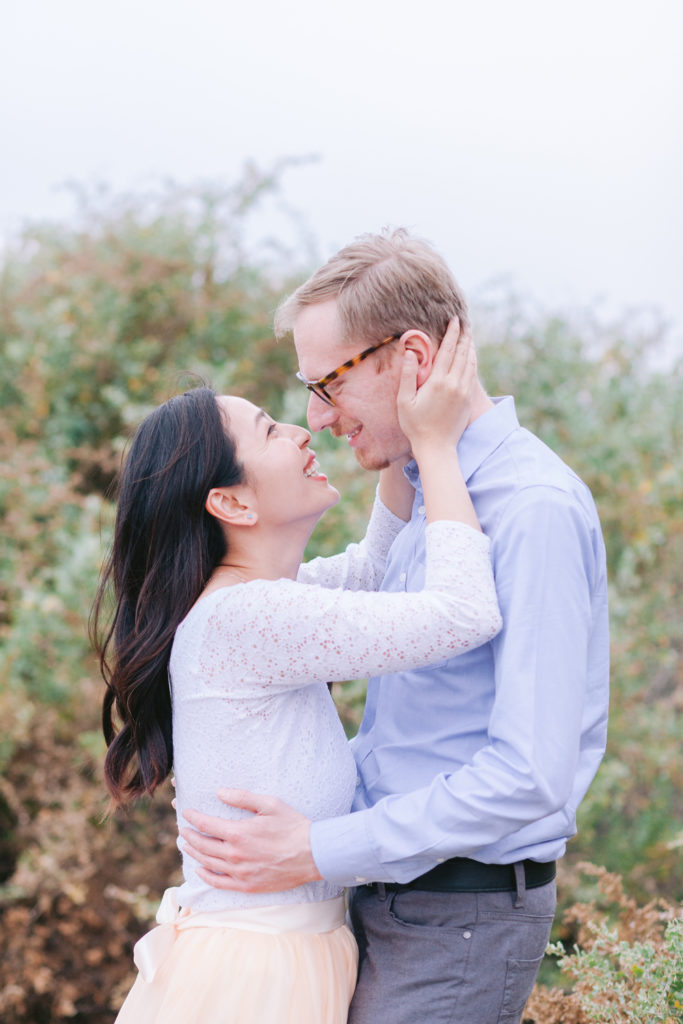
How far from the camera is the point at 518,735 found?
164 centimetres

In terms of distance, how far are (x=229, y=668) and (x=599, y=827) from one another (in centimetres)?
337

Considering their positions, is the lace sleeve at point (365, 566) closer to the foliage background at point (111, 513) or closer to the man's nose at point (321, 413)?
the man's nose at point (321, 413)

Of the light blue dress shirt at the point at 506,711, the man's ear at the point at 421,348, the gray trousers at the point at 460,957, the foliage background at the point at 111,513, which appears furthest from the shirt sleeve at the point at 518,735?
the foliage background at the point at 111,513

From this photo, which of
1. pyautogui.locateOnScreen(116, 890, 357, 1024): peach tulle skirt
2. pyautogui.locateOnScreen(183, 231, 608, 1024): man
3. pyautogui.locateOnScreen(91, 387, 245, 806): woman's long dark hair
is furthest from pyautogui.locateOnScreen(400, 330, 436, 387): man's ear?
pyautogui.locateOnScreen(116, 890, 357, 1024): peach tulle skirt

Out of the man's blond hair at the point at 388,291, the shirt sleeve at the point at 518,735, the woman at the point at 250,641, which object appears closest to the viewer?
the shirt sleeve at the point at 518,735

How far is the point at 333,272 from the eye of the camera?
2.11 m

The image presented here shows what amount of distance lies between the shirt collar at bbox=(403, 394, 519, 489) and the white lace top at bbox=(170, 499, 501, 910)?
228 mm

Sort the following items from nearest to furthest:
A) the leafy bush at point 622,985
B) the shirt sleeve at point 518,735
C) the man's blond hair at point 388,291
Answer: the shirt sleeve at point 518,735 → the leafy bush at point 622,985 → the man's blond hair at point 388,291

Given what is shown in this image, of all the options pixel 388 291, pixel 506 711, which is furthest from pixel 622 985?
pixel 388 291

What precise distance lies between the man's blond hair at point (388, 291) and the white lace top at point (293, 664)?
0.51 m

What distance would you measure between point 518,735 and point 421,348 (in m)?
0.83

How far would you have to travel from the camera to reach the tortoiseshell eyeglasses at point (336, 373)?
204 centimetres

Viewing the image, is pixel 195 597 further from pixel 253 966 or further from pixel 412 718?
pixel 253 966

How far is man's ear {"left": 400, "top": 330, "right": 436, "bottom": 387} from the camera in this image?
2.00 meters
